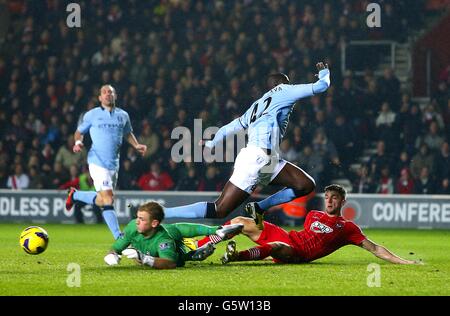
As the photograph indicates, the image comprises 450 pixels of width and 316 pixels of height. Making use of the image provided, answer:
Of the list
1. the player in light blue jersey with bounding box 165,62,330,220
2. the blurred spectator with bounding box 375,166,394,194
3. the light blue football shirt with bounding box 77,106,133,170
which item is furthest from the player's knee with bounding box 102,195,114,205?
the blurred spectator with bounding box 375,166,394,194

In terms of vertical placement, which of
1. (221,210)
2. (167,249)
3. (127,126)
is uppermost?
(127,126)

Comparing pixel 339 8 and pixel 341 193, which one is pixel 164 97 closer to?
pixel 339 8

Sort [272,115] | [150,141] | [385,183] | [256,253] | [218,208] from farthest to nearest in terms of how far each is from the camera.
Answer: [150,141] → [385,183] → [272,115] → [218,208] → [256,253]

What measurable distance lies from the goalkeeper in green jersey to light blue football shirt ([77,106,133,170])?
3.24 m

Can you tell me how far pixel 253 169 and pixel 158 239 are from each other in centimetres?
178

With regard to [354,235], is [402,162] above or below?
above

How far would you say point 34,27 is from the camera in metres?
21.7

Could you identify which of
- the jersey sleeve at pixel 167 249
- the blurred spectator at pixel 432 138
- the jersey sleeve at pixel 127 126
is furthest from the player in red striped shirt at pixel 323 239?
the blurred spectator at pixel 432 138

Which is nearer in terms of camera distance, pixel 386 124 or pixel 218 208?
pixel 218 208

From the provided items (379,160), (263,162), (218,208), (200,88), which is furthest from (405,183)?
(218,208)

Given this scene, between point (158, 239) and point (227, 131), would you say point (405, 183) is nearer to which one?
point (227, 131)

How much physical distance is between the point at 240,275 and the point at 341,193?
61.8 inches

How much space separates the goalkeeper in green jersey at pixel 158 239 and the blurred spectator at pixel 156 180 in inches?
358

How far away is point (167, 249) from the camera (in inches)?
355
